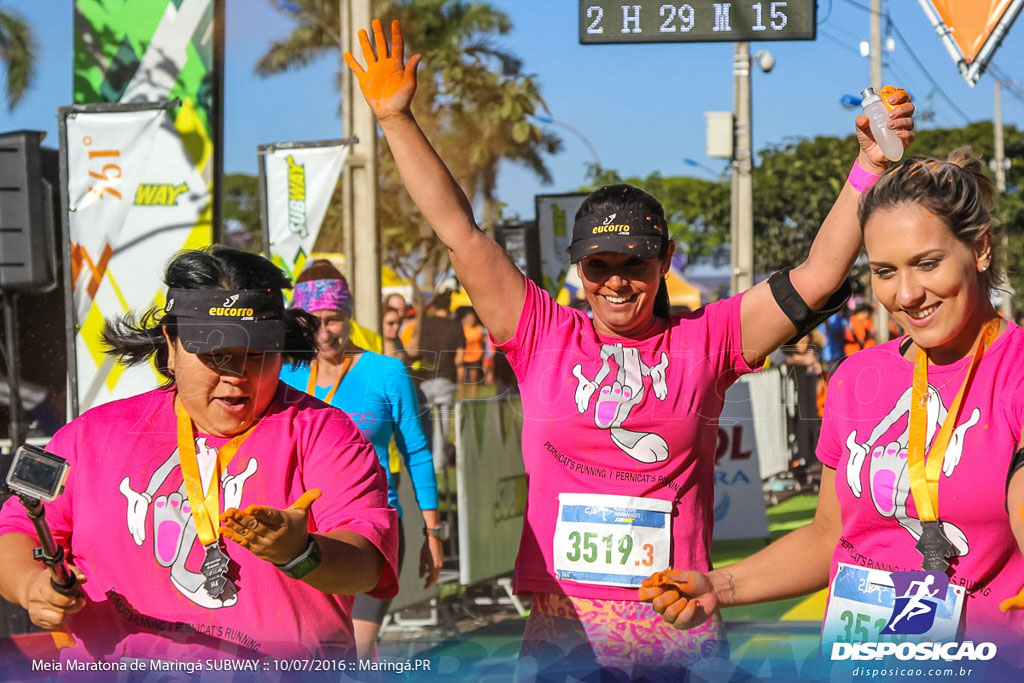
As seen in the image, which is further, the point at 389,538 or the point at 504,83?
the point at 504,83

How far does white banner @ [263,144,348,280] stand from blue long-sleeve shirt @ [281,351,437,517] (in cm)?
294

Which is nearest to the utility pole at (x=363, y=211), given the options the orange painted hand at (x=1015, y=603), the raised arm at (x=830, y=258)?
the raised arm at (x=830, y=258)

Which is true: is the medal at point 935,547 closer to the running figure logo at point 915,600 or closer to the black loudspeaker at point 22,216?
the running figure logo at point 915,600

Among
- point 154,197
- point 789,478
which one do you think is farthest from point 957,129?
point 154,197

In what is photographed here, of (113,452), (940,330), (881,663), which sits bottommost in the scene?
(881,663)

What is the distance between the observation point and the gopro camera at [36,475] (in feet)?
7.30

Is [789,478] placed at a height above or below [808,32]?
below

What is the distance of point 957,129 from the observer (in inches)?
1773

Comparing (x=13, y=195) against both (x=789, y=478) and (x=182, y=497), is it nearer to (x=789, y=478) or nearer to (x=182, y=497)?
(x=182, y=497)

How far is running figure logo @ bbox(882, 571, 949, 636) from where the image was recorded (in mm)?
2287

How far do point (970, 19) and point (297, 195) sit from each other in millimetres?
4787

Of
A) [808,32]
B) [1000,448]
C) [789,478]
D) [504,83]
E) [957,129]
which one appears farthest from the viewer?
[957,129]

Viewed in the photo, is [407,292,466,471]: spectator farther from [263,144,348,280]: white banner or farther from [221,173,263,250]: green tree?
[221,173,263,250]: green tree

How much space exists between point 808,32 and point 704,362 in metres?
1.29
